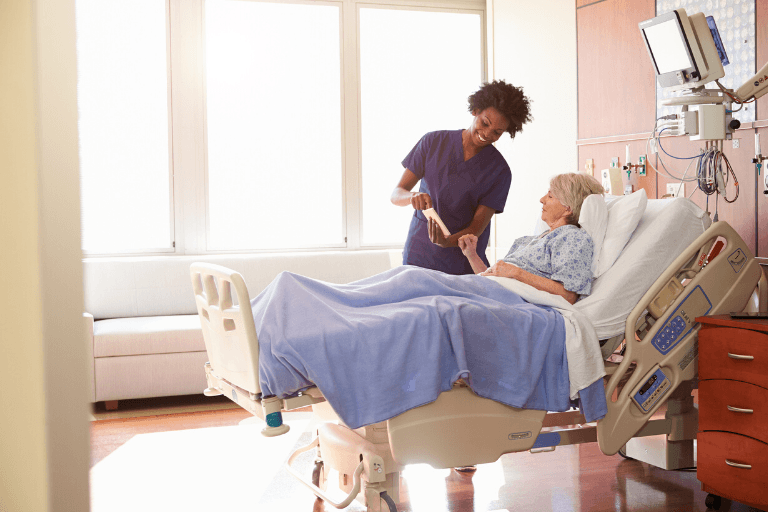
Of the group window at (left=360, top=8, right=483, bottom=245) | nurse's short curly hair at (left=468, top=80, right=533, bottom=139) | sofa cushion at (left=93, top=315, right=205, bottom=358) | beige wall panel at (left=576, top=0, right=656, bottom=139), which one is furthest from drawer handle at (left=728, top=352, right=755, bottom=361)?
window at (left=360, top=8, right=483, bottom=245)

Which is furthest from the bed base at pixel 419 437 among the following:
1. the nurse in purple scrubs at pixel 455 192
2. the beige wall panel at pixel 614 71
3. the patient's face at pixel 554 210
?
the beige wall panel at pixel 614 71

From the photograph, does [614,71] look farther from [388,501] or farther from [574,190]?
[388,501]

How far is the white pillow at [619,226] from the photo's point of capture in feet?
8.09

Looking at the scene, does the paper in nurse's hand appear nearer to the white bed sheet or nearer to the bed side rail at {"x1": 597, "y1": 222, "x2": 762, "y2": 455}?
the white bed sheet

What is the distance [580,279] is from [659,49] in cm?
115

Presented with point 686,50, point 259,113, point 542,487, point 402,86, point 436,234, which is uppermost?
point 402,86

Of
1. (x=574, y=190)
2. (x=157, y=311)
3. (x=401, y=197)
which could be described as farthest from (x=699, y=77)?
(x=157, y=311)

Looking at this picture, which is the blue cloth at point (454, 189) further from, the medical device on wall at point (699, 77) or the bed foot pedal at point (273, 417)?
the bed foot pedal at point (273, 417)

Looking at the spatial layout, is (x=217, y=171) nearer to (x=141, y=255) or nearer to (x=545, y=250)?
(x=141, y=255)

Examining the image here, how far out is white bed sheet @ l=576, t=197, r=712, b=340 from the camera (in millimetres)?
2320

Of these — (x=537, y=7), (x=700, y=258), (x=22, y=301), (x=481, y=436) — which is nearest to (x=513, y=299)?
(x=481, y=436)

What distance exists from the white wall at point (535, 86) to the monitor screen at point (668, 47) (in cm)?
129

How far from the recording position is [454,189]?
285 centimetres

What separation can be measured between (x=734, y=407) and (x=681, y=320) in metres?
0.30
